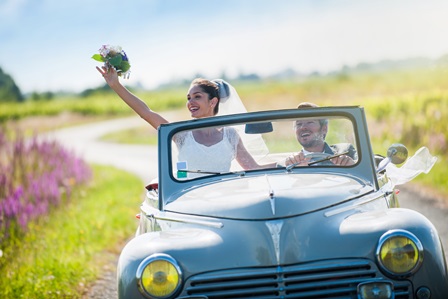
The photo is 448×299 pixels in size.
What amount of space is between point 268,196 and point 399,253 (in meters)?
0.81

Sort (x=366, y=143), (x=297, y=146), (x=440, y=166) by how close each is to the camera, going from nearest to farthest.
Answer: (x=366, y=143) → (x=297, y=146) → (x=440, y=166)

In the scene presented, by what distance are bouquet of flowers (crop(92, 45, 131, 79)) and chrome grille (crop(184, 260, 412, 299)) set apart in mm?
2673

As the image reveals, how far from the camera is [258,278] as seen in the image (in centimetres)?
395

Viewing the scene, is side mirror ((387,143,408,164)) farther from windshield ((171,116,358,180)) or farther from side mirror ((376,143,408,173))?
windshield ((171,116,358,180))

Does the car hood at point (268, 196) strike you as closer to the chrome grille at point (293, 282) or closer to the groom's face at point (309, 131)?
the chrome grille at point (293, 282)

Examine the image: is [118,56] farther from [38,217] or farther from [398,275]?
[38,217]

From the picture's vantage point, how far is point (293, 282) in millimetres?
3914

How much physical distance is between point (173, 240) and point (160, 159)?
39.9 inches

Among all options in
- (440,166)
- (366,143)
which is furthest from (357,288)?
(440,166)

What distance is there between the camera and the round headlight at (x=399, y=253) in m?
3.89

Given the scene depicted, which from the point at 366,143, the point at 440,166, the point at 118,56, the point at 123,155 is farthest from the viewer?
the point at 123,155

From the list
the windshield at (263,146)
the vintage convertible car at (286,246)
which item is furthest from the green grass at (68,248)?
the vintage convertible car at (286,246)

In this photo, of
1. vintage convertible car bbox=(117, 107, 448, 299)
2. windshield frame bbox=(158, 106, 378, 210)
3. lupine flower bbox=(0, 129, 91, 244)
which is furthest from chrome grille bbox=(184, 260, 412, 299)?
lupine flower bbox=(0, 129, 91, 244)

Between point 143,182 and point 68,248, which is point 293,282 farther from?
point 143,182
